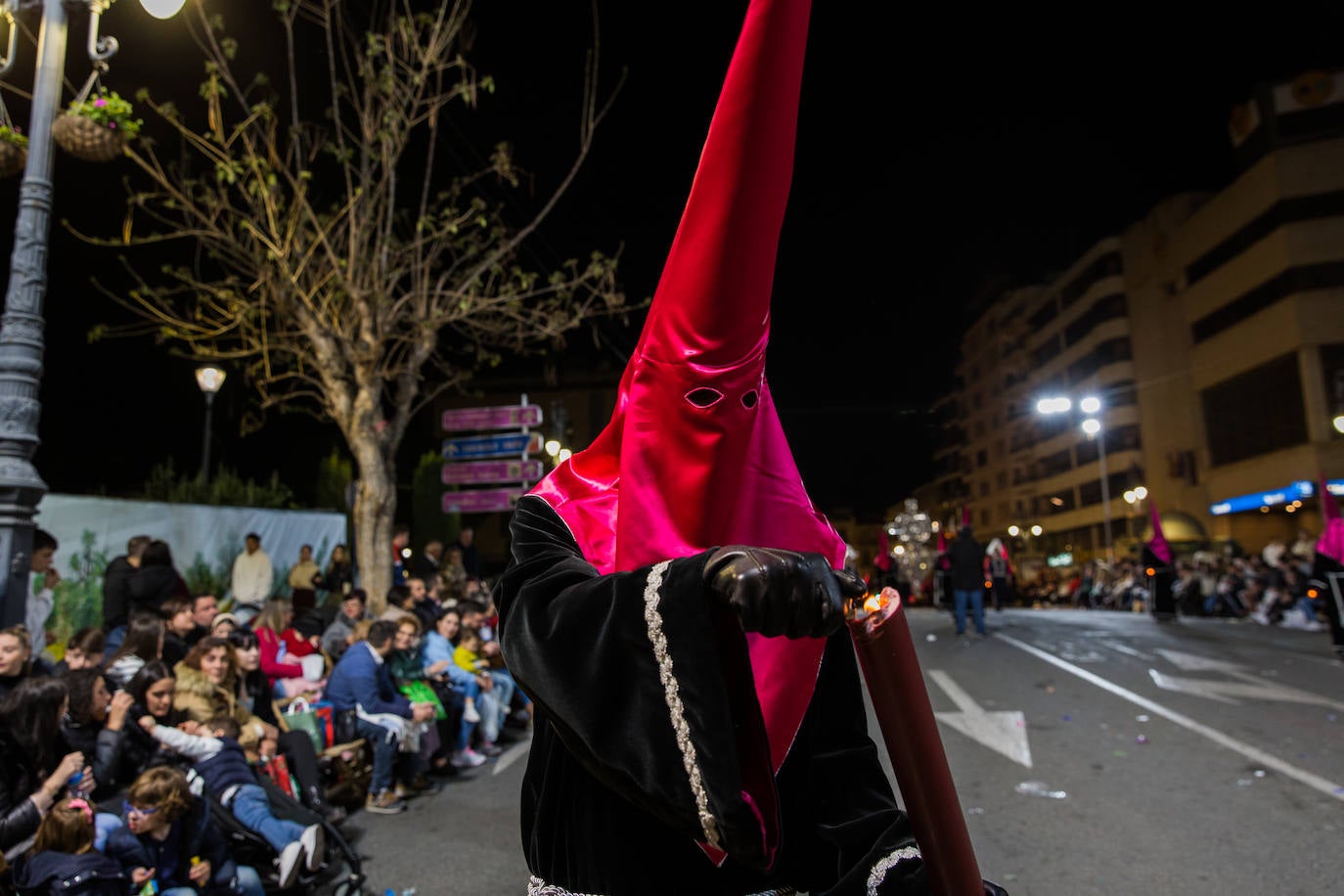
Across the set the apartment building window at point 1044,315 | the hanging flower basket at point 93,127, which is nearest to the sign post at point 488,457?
the hanging flower basket at point 93,127

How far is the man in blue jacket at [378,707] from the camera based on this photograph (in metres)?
6.49

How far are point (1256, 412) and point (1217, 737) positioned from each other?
34248mm

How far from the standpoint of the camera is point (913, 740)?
120 centimetres

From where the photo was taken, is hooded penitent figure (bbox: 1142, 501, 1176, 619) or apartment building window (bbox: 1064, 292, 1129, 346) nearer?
hooded penitent figure (bbox: 1142, 501, 1176, 619)

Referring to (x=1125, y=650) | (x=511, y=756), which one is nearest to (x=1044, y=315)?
(x=1125, y=650)

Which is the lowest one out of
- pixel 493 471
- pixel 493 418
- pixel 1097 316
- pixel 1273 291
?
pixel 493 471

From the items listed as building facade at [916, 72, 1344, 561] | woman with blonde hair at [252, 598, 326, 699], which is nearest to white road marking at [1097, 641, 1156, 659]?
woman with blonde hair at [252, 598, 326, 699]

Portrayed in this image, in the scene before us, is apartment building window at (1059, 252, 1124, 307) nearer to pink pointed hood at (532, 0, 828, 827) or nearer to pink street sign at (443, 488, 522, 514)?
pink street sign at (443, 488, 522, 514)

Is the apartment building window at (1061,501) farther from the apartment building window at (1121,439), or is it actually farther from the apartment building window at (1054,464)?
the apartment building window at (1121,439)

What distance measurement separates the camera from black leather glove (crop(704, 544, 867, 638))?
3.52 feet

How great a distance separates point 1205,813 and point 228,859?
5430mm

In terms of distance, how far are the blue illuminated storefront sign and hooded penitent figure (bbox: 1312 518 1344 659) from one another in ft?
60.6

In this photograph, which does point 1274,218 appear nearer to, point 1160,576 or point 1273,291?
point 1273,291

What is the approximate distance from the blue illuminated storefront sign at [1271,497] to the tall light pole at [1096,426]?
491 cm
